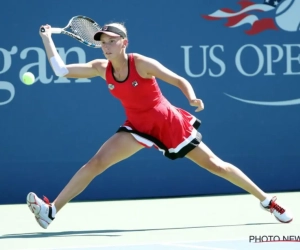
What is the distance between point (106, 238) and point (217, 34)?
3.21 metres

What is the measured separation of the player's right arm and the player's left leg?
3.03 feet

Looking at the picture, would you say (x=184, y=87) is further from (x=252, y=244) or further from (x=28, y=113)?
(x=28, y=113)

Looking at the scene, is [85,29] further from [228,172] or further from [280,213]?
[280,213]

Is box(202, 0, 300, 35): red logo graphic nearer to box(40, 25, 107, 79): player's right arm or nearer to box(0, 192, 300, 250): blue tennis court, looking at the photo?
box(0, 192, 300, 250): blue tennis court

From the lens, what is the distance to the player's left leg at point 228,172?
636 centimetres

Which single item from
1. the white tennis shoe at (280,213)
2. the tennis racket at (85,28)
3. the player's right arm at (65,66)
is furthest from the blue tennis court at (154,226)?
the tennis racket at (85,28)

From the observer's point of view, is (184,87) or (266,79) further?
(266,79)

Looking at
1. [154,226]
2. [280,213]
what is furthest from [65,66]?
[280,213]

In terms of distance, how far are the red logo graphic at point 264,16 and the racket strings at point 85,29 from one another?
209 centimetres

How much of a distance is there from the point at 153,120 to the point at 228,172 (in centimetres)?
71

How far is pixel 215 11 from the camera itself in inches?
334

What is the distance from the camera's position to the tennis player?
608 cm

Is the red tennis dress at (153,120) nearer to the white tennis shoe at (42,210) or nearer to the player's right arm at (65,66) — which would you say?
the player's right arm at (65,66)

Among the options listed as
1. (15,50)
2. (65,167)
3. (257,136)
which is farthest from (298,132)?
(15,50)
